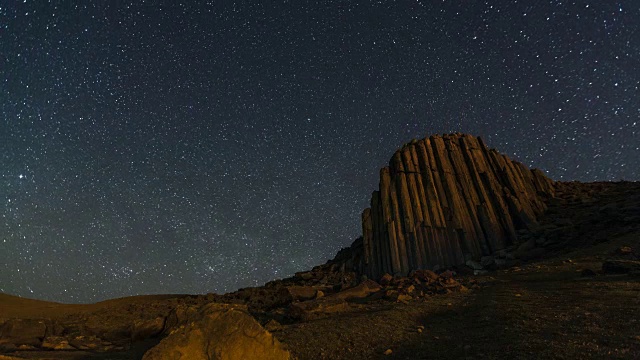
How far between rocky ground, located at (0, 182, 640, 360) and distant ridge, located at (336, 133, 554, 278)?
9.90ft

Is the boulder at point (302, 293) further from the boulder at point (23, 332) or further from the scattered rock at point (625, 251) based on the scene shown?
the scattered rock at point (625, 251)

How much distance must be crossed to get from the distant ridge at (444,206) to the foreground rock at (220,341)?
887 inches

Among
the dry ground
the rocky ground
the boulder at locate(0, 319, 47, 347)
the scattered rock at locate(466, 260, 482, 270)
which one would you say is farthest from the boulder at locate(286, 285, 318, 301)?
the scattered rock at locate(466, 260, 482, 270)

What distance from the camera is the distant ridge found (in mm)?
28281

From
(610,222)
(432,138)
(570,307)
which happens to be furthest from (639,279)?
(432,138)

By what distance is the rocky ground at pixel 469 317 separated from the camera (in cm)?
745

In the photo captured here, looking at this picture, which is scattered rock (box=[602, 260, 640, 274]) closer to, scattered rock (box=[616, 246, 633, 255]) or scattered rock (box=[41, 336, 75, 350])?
scattered rock (box=[616, 246, 633, 255])

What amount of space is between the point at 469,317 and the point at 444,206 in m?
21.2

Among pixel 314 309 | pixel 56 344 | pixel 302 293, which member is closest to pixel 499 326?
pixel 314 309

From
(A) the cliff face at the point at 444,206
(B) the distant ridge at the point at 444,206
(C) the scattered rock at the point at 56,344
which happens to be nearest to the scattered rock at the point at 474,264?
(B) the distant ridge at the point at 444,206

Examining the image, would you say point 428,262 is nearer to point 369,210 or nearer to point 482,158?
point 369,210

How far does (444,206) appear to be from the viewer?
3047 centimetres

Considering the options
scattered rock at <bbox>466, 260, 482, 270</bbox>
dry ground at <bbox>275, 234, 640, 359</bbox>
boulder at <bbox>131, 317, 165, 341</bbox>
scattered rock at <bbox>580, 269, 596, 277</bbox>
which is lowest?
dry ground at <bbox>275, 234, 640, 359</bbox>

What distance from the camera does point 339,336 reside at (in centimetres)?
961
